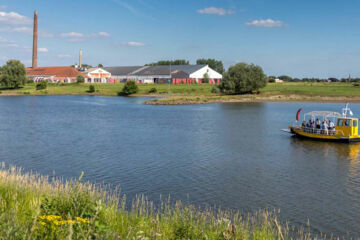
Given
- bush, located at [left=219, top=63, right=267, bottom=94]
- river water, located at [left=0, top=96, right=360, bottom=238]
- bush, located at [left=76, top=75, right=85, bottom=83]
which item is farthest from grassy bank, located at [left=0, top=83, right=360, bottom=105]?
river water, located at [left=0, top=96, right=360, bottom=238]

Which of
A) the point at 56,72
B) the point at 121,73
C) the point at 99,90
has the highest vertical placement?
the point at 121,73

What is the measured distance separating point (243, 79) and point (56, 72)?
3414 inches

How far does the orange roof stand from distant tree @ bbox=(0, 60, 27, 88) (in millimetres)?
29819

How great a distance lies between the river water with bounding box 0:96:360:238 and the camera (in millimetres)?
19205

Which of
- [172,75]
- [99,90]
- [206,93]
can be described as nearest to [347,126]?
[206,93]

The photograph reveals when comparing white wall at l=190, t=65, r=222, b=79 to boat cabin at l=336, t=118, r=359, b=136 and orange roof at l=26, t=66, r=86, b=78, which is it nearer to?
orange roof at l=26, t=66, r=86, b=78

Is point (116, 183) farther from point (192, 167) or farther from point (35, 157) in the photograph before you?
point (35, 157)

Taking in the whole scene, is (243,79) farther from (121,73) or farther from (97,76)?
(97,76)

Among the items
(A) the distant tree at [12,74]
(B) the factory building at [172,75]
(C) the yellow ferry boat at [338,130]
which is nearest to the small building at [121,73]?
(B) the factory building at [172,75]

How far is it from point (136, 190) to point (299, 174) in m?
11.0

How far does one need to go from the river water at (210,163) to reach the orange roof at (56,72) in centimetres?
10734

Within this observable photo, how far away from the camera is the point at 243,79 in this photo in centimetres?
9900

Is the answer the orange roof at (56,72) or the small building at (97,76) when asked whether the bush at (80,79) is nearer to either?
the orange roof at (56,72)

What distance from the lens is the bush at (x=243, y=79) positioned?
99.9m
